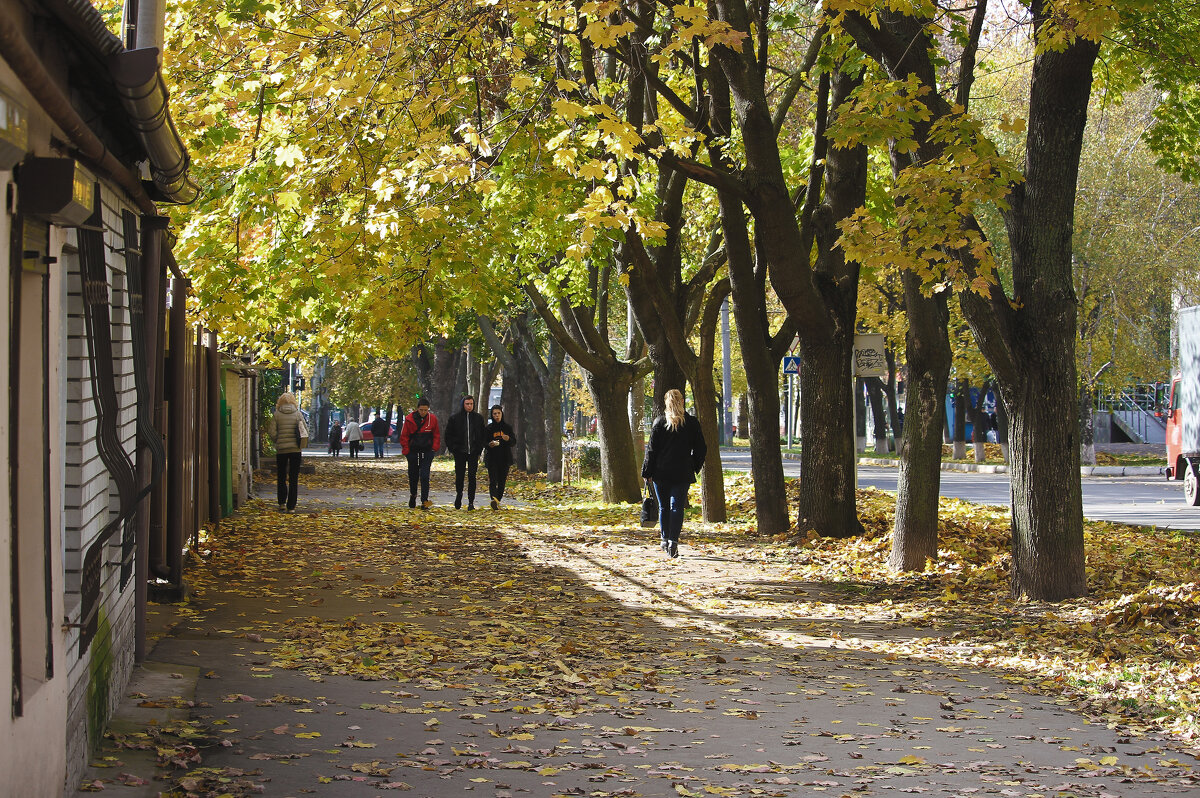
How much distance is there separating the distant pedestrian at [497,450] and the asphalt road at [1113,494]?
822 centimetres

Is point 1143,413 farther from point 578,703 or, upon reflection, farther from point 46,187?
point 46,187

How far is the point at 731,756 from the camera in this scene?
6.36 meters

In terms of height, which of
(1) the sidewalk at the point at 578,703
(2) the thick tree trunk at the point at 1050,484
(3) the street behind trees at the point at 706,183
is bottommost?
(1) the sidewalk at the point at 578,703

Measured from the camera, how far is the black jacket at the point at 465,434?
2142 centimetres

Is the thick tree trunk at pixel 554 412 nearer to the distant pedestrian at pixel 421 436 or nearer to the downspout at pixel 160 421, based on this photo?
the distant pedestrian at pixel 421 436

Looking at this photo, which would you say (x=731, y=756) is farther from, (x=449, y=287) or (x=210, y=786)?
(x=449, y=287)

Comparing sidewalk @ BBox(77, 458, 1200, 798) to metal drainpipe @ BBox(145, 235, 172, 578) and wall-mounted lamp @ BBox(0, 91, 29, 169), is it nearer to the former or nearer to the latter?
metal drainpipe @ BBox(145, 235, 172, 578)

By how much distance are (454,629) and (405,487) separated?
20.3 meters

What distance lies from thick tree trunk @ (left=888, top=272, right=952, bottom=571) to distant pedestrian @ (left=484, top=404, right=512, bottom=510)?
32.2ft

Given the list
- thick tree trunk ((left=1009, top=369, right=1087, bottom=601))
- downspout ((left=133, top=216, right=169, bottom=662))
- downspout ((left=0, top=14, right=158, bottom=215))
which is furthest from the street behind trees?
downspout ((left=0, top=14, right=158, bottom=215))

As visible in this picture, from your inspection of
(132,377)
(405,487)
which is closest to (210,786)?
(132,377)

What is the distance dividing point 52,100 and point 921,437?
10231 millimetres

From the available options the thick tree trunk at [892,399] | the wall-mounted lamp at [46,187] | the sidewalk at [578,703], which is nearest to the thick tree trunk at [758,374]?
the sidewalk at [578,703]

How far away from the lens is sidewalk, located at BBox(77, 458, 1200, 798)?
5852mm
